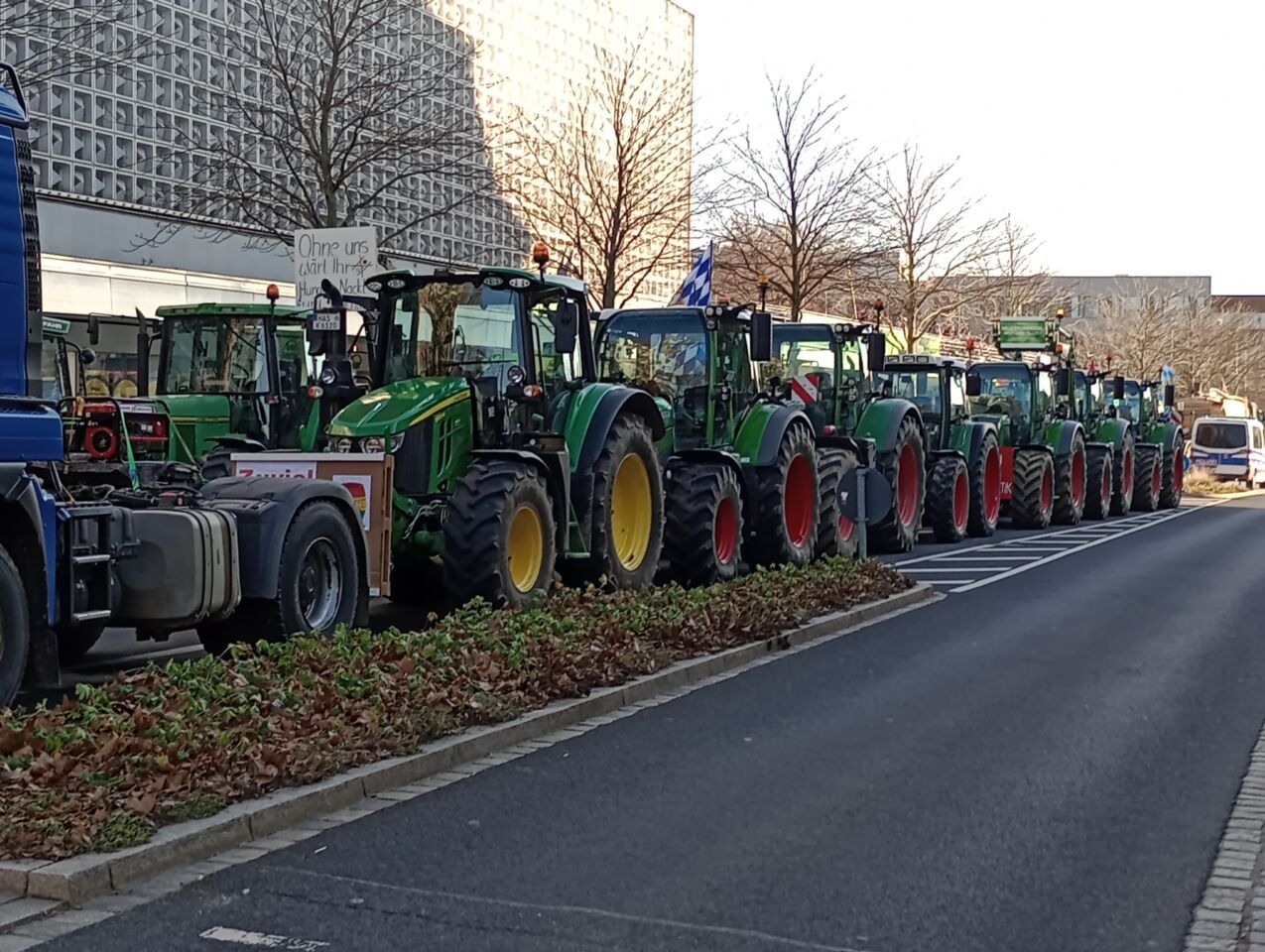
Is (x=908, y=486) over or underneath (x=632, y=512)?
underneath

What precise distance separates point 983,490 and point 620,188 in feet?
23.5

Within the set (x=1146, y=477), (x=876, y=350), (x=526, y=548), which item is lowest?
(x=1146, y=477)

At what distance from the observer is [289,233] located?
81.5 feet

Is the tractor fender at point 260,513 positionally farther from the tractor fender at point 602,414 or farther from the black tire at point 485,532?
the tractor fender at point 602,414

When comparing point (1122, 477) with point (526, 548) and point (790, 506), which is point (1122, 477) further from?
point (526, 548)

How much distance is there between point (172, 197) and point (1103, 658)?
26.6 meters

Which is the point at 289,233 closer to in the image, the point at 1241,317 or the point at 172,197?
the point at 172,197

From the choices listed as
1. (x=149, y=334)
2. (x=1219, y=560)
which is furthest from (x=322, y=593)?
(x=1219, y=560)

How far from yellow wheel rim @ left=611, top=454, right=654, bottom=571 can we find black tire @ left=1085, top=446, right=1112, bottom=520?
1821 cm

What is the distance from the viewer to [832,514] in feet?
61.4

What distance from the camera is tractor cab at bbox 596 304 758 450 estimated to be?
661 inches

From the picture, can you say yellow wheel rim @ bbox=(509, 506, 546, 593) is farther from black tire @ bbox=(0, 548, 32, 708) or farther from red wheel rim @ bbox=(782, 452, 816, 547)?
red wheel rim @ bbox=(782, 452, 816, 547)

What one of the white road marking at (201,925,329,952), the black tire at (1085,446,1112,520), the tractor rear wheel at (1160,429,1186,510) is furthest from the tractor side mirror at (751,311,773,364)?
the tractor rear wheel at (1160,429,1186,510)

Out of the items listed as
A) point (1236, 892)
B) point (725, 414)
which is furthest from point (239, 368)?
point (1236, 892)
